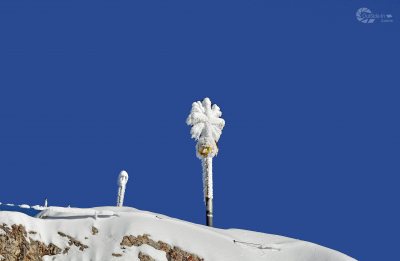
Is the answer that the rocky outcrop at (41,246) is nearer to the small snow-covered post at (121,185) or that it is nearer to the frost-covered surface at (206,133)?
the small snow-covered post at (121,185)

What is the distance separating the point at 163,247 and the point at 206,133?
26.1m

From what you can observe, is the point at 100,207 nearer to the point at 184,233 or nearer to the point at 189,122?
the point at 184,233

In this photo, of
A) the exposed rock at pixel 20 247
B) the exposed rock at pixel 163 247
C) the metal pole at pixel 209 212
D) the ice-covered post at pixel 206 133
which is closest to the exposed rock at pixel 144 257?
the exposed rock at pixel 163 247

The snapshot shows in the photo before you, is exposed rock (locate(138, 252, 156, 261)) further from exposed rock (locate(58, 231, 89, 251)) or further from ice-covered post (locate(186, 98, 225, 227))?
ice-covered post (locate(186, 98, 225, 227))

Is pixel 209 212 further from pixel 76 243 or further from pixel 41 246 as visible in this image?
pixel 41 246

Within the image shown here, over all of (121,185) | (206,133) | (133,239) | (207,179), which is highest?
(206,133)

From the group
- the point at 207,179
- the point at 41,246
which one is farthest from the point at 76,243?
the point at 207,179

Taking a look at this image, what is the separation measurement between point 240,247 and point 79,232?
11.7 m

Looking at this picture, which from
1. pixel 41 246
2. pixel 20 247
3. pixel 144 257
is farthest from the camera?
pixel 144 257

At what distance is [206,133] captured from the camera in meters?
91.2

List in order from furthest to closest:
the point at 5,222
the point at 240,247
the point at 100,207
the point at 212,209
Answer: the point at 212,209
the point at 100,207
the point at 240,247
the point at 5,222

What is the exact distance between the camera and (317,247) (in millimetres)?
72500

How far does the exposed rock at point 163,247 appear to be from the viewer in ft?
216

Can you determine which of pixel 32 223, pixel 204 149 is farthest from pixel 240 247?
pixel 204 149
